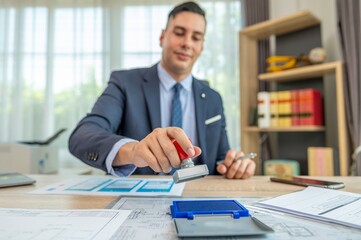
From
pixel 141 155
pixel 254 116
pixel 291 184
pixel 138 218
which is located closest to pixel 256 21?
pixel 254 116

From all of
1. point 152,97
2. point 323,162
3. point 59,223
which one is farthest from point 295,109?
point 59,223

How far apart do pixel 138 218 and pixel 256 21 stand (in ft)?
8.06

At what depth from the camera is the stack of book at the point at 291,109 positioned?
1.98 meters

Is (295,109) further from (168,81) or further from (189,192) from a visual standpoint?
(189,192)

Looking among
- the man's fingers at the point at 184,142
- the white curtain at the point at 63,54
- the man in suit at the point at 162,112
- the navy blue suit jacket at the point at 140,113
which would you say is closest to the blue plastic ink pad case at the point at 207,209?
the man's fingers at the point at 184,142

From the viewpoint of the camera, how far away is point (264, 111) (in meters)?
2.16

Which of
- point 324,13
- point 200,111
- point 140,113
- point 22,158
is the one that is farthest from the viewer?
point 324,13

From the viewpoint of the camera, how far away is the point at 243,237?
1.20 ft

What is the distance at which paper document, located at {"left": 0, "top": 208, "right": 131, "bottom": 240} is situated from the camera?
0.38 metres

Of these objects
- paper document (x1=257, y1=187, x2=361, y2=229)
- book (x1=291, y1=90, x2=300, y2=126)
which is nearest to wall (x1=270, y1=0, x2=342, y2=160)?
book (x1=291, y1=90, x2=300, y2=126)

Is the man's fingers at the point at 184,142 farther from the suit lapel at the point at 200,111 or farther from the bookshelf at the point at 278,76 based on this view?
the bookshelf at the point at 278,76

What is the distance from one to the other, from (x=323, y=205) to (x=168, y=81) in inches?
37.3

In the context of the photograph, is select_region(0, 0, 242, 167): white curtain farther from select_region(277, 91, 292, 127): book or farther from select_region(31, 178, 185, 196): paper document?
select_region(31, 178, 185, 196): paper document

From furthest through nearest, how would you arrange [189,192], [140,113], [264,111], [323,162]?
[264,111] → [323,162] → [140,113] → [189,192]
